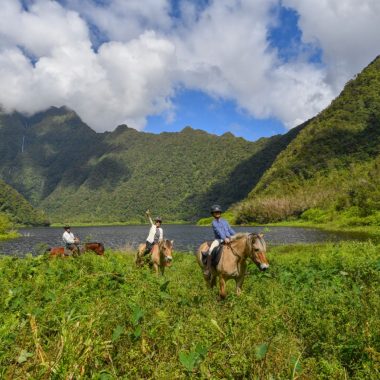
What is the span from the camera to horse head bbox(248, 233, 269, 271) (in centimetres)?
1099

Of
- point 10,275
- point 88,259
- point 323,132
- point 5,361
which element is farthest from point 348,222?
point 323,132

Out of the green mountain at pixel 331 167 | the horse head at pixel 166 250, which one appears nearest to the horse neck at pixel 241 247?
the horse head at pixel 166 250

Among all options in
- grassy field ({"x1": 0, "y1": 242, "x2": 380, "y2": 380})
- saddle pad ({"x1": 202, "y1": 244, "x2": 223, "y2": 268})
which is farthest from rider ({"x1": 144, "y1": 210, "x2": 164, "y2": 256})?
grassy field ({"x1": 0, "y1": 242, "x2": 380, "y2": 380})

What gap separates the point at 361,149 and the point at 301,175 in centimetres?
2514

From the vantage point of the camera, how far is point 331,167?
146 metres

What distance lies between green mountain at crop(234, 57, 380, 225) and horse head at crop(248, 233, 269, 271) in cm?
7478

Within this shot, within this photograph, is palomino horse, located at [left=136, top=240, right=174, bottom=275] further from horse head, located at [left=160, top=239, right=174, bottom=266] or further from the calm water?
the calm water

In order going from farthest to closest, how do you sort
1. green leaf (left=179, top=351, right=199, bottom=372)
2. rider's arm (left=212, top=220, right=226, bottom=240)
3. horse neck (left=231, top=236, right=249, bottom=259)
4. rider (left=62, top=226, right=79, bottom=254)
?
rider (left=62, top=226, right=79, bottom=254) < rider's arm (left=212, top=220, right=226, bottom=240) < horse neck (left=231, top=236, right=249, bottom=259) < green leaf (left=179, top=351, right=199, bottom=372)

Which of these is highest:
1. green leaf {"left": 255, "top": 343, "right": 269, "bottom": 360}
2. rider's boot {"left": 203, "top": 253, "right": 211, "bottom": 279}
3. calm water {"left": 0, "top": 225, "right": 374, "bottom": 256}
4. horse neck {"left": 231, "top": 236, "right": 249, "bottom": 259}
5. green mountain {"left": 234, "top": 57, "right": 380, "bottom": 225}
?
green mountain {"left": 234, "top": 57, "right": 380, "bottom": 225}

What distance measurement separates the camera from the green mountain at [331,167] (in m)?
101

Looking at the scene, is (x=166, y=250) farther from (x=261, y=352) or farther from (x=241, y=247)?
(x=261, y=352)

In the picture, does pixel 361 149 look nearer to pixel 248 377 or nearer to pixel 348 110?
pixel 348 110

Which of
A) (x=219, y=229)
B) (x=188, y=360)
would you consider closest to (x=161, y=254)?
(x=219, y=229)

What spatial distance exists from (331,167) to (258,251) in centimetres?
14581
